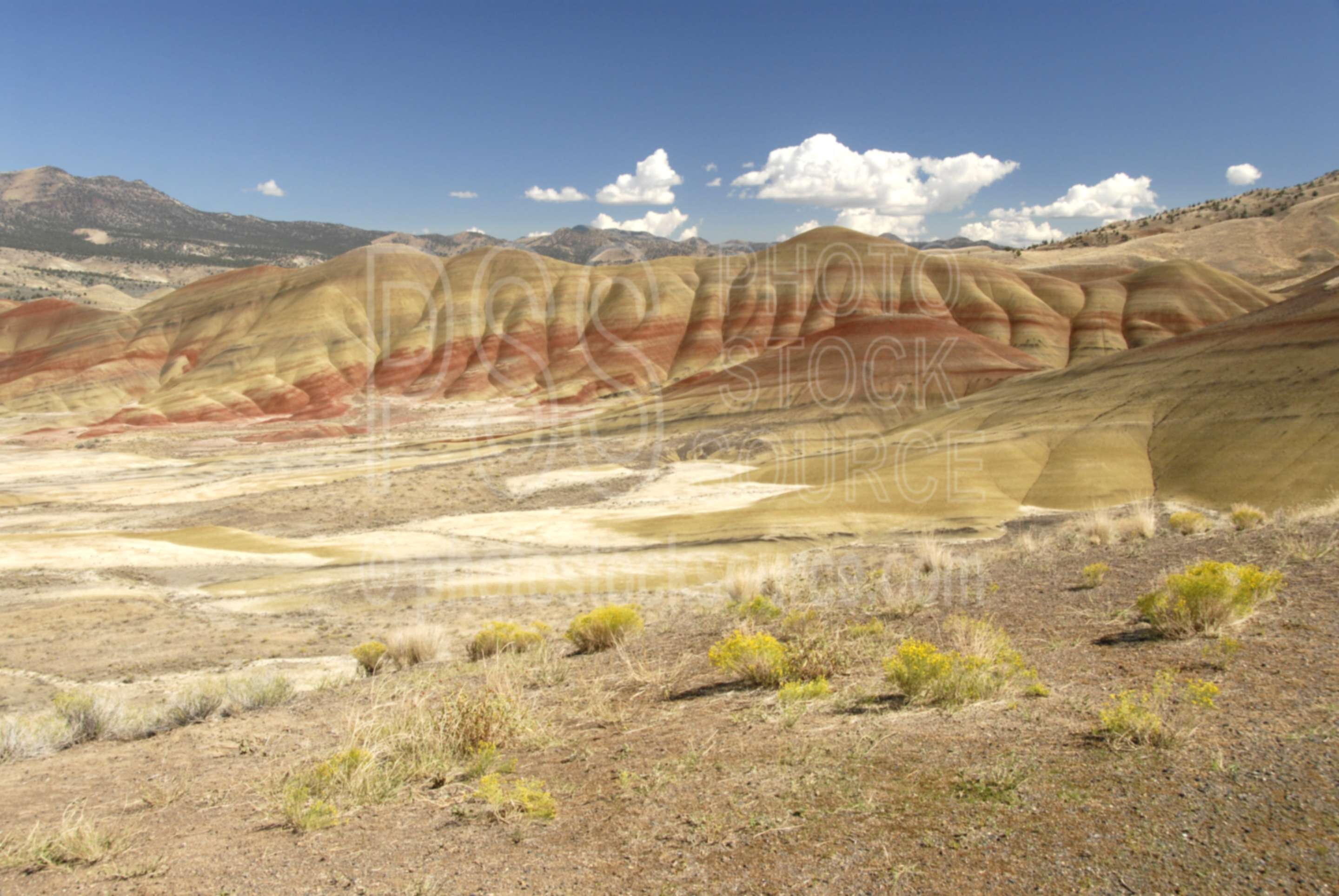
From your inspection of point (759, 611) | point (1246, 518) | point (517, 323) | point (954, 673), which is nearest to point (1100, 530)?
point (1246, 518)

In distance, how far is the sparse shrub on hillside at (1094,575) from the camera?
10.8 meters

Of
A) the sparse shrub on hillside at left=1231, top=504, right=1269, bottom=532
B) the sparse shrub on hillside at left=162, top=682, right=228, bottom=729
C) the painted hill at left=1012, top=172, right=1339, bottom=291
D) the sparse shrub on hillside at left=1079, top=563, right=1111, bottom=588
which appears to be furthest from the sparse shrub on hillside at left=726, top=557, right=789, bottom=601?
the painted hill at left=1012, top=172, right=1339, bottom=291

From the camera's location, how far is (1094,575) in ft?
36.0

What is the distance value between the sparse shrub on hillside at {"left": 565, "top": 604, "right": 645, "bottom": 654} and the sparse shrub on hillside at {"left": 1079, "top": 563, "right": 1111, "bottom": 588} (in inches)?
252

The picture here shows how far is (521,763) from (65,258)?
8874 inches

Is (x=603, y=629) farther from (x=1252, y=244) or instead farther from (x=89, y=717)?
(x=1252, y=244)

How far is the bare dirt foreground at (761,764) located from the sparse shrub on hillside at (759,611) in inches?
4.7

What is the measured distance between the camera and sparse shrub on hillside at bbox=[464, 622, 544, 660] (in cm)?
1153

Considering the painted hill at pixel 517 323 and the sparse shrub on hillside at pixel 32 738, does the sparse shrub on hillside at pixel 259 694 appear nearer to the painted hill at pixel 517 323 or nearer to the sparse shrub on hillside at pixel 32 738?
the sparse shrub on hillside at pixel 32 738

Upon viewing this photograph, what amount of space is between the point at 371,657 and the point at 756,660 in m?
7.24

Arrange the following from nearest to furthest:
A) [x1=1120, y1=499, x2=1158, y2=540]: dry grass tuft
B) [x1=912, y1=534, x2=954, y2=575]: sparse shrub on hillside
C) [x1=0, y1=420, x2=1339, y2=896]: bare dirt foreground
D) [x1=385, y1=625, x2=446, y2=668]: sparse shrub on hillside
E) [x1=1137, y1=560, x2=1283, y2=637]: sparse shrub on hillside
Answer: [x1=0, y1=420, x2=1339, y2=896]: bare dirt foreground < [x1=1137, y1=560, x2=1283, y2=637]: sparse shrub on hillside < [x1=385, y1=625, x2=446, y2=668]: sparse shrub on hillside < [x1=912, y1=534, x2=954, y2=575]: sparse shrub on hillside < [x1=1120, y1=499, x2=1158, y2=540]: dry grass tuft

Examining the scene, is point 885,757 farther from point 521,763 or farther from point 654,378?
point 654,378

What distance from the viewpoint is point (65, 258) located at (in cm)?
17838

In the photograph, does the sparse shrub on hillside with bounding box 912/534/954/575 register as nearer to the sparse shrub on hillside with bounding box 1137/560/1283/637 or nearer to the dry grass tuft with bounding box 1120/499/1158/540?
the dry grass tuft with bounding box 1120/499/1158/540
